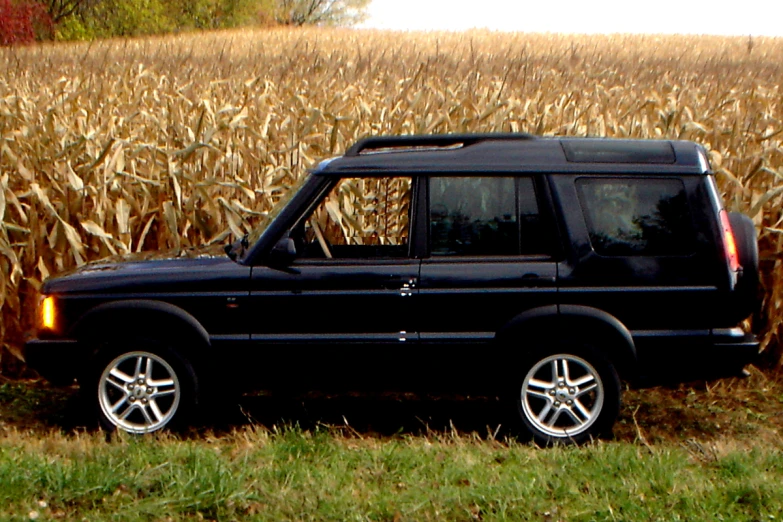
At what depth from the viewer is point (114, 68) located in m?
19.6

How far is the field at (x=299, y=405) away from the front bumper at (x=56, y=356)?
39cm

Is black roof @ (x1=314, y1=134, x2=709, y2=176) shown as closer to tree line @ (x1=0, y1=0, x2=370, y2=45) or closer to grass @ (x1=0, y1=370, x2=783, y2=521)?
grass @ (x1=0, y1=370, x2=783, y2=521)

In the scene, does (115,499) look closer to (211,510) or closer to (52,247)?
(211,510)

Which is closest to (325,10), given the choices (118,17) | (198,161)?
(118,17)

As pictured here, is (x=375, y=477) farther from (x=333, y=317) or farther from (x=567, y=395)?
(x=567, y=395)

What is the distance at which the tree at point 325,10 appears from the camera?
71.1m

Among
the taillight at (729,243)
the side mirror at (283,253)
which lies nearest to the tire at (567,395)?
the taillight at (729,243)

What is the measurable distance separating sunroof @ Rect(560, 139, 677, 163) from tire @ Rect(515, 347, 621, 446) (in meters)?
1.08

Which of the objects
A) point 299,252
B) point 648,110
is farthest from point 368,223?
point 648,110

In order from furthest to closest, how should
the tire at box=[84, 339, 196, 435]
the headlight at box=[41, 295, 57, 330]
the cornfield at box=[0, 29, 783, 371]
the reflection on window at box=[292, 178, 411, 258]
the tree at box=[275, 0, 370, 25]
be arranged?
1. the tree at box=[275, 0, 370, 25]
2. the cornfield at box=[0, 29, 783, 371]
3. the reflection on window at box=[292, 178, 411, 258]
4. the headlight at box=[41, 295, 57, 330]
5. the tire at box=[84, 339, 196, 435]

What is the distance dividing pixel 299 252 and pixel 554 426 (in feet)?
5.98

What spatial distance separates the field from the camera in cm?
487

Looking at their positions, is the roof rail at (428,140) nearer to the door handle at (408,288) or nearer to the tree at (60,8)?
the door handle at (408,288)

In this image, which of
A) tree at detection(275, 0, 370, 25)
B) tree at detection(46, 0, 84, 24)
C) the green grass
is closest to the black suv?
the green grass
